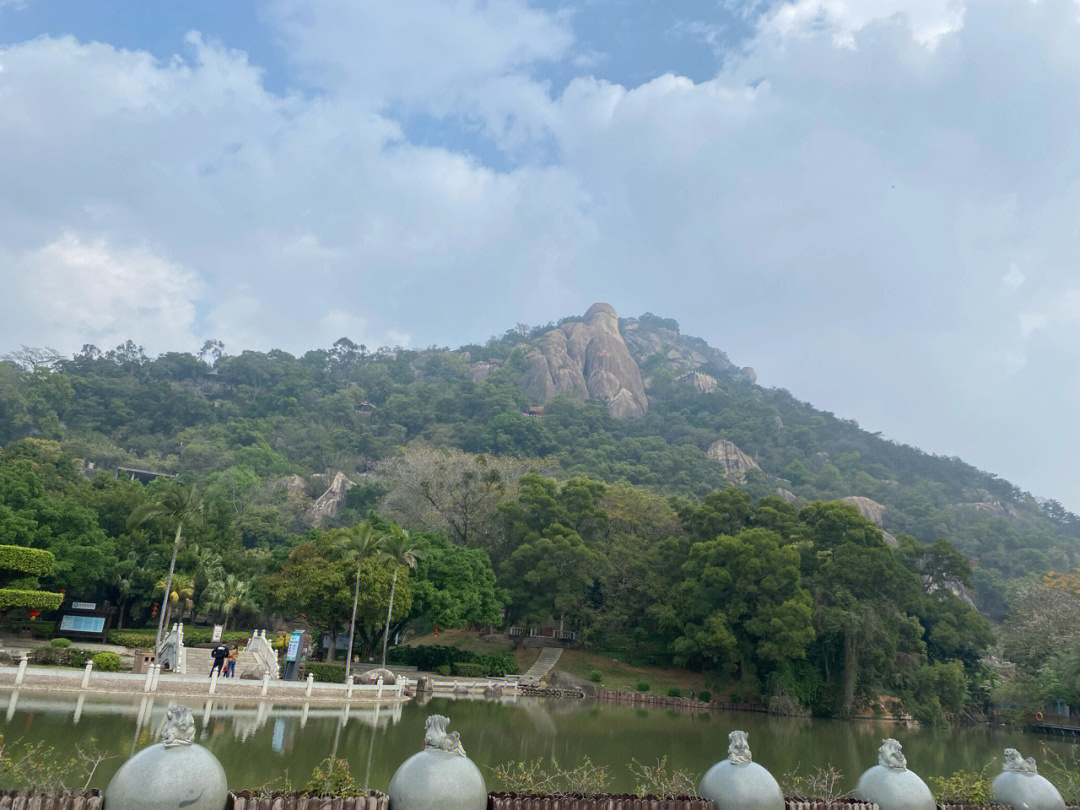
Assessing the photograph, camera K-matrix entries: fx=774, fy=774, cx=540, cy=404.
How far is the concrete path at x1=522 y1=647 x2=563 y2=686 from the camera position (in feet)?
139

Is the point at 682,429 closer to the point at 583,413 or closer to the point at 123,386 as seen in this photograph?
the point at 583,413

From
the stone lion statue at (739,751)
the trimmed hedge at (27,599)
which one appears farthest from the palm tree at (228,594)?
the stone lion statue at (739,751)

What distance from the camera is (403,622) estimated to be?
44.3m

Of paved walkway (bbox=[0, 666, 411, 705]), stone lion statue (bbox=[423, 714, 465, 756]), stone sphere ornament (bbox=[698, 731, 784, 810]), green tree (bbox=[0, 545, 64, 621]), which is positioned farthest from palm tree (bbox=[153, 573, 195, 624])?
stone sphere ornament (bbox=[698, 731, 784, 810])

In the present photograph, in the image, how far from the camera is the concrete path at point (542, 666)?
42.4 m

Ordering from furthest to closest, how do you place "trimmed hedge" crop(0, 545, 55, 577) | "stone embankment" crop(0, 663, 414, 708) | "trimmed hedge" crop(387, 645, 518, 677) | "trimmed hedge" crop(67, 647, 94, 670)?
"trimmed hedge" crop(387, 645, 518, 677), "trimmed hedge" crop(0, 545, 55, 577), "trimmed hedge" crop(67, 647, 94, 670), "stone embankment" crop(0, 663, 414, 708)

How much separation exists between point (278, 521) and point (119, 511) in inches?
785

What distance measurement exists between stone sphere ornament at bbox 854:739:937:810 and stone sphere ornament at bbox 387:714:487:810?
13.8 feet

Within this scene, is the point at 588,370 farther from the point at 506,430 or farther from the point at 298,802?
the point at 298,802

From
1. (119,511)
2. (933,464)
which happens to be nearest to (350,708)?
(119,511)

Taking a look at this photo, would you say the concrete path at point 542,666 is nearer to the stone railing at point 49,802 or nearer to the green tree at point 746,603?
the green tree at point 746,603

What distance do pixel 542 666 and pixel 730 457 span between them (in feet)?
221

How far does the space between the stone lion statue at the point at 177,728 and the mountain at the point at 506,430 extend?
57123 millimetres

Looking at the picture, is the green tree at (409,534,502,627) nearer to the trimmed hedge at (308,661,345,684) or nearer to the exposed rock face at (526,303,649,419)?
the trimmed hedge at (308,661,345,684)
